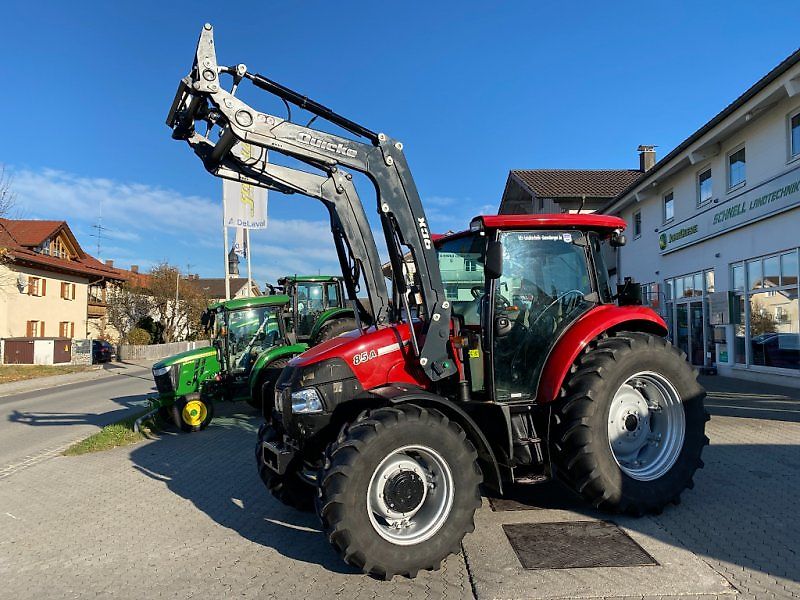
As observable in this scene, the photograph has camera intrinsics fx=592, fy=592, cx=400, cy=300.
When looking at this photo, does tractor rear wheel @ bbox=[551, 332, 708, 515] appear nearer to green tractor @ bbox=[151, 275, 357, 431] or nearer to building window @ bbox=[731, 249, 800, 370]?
green tractor @ bbox=[151, 275, 357, 431]

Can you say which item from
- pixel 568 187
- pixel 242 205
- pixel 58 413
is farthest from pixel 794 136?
pixel 58 413

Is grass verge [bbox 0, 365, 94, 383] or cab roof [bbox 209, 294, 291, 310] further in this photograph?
grass verge [bbox 0, 365, 94, 383]

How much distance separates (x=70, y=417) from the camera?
12.0 m

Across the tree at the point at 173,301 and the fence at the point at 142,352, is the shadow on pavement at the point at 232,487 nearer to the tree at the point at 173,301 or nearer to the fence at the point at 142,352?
the fence at the point at 142,352

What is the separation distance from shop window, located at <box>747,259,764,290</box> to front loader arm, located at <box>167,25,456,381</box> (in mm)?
11590

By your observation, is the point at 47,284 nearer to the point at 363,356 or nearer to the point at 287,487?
the point at 287,487

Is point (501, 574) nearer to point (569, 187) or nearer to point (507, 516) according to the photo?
point (507, 516)

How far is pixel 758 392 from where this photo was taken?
11.4 m

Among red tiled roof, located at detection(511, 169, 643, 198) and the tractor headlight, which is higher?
red tiled roof, located at detection(511, 169, 643, 198)

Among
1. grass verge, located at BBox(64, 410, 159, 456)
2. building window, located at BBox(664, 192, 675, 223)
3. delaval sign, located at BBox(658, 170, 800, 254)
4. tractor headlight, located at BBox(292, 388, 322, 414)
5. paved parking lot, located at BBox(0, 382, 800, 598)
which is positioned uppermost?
building window, located at BBox(664, 192, 675, 223)

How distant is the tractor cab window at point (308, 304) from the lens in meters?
13.3

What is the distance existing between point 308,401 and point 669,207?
17.4 metres

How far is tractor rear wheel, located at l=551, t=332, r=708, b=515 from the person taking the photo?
4.36 metres

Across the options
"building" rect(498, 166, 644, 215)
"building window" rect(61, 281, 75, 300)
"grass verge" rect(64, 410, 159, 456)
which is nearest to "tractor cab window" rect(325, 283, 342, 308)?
"grass verge" rect(64, 410, 159, 456)
